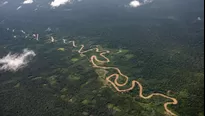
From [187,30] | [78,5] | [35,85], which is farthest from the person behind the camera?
[78,5]

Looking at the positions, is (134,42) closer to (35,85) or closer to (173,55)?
(173,55)

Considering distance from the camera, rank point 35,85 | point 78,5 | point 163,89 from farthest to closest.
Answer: point 78,5 < point 35,85 < point 163,89

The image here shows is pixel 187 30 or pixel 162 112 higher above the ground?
pixel 187 30

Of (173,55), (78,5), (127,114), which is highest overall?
(78,5)

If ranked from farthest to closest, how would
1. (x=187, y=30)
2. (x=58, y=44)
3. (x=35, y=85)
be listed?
(x=58, y=44), (x=187, y=30), (x=35, y=85)

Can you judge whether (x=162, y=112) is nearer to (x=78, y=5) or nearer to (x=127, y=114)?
(x=127, y=114)

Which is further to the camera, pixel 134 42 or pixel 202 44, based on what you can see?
pixel 134 42

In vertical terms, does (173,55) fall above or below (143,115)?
above

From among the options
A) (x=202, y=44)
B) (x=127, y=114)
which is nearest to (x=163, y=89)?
(x=127, y=114)

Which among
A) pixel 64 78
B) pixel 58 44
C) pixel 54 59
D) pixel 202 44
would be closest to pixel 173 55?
pixel 202 44
